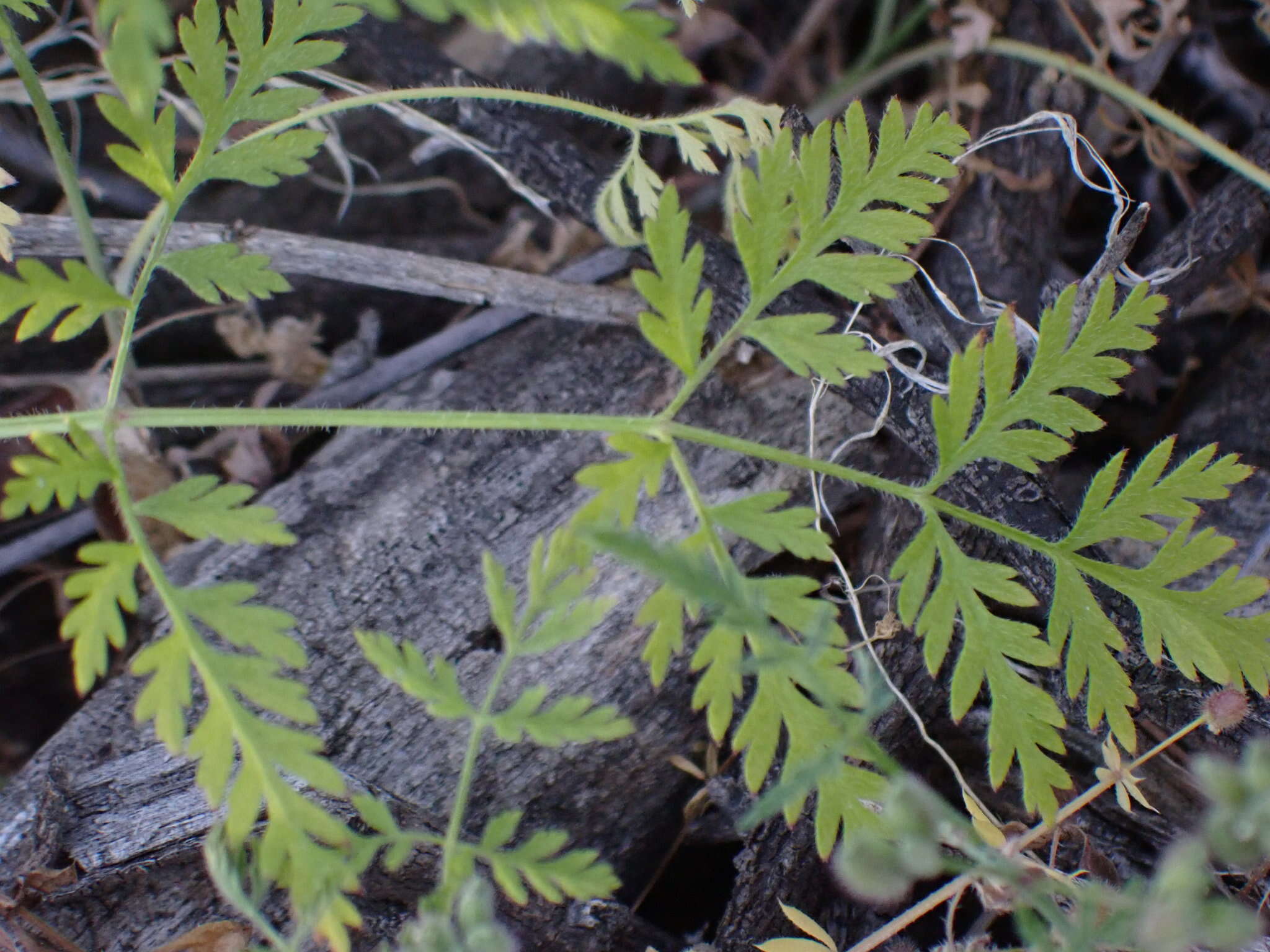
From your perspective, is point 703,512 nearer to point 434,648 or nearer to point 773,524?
point 773,524

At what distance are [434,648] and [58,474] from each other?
2.68 feet

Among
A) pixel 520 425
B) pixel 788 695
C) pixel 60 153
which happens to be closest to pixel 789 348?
pixel 520 425

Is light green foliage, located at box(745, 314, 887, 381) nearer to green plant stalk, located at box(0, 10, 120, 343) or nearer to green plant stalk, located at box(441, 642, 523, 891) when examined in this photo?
green plant stalk, located at box(441, 642, 523, 891)

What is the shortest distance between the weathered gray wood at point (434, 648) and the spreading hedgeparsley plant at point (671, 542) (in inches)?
8.6

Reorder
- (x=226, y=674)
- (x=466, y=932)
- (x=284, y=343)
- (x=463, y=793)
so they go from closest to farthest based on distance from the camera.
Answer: (x=466, y=932) < (x=463, y=793) < (x=226, y=674) < (x=284, y=343)

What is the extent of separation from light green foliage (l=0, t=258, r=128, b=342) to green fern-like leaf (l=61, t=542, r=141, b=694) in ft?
1.25

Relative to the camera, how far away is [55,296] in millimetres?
1564

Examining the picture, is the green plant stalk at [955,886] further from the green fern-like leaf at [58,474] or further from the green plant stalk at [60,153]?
the green plant stalk at [60,153]

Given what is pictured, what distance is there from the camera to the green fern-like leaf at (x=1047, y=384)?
1628 mm

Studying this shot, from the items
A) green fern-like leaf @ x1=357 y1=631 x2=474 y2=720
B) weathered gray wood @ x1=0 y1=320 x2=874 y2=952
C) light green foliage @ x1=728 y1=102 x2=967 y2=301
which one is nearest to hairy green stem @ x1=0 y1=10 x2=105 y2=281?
weathered gray wood @ x1=0 y1=320 x2=874 y2=952

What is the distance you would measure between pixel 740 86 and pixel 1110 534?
201cm

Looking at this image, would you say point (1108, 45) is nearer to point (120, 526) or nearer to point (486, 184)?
point (486, 184)

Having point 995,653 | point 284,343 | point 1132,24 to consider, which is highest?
point 1132,24

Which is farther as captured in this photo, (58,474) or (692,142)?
(692,142)
